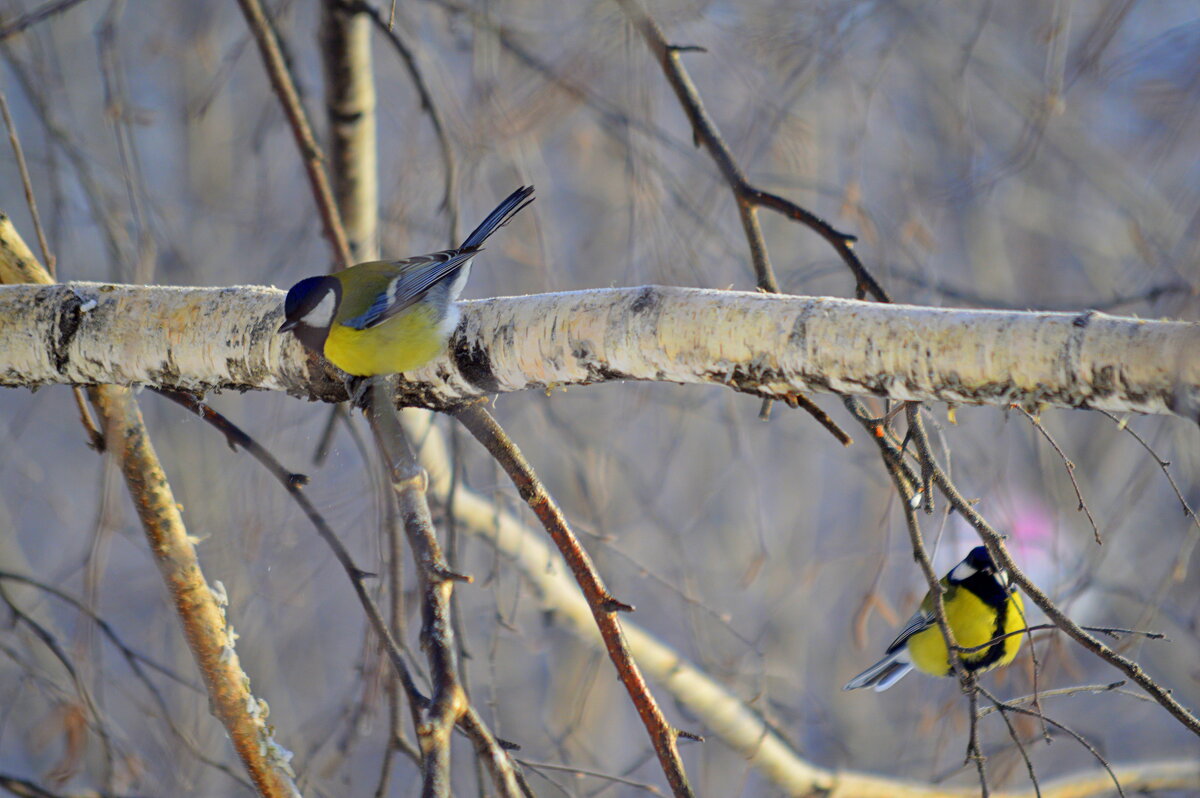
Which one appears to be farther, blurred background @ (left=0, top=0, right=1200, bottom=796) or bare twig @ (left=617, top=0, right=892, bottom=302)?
blurred background @ (left=0, top=0, right=1200, bottom=796)

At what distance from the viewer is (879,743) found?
5.74 meters

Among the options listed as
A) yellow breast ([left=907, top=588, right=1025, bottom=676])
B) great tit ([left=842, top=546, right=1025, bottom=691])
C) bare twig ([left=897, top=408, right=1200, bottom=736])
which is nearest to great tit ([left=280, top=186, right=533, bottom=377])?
bare twig ([left=897, top=408, right=1200, bottom=736])

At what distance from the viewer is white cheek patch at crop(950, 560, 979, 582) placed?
2.34 meters

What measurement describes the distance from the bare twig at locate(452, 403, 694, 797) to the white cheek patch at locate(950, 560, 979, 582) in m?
1.31

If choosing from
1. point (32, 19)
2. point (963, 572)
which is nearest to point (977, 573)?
point (963, 572)

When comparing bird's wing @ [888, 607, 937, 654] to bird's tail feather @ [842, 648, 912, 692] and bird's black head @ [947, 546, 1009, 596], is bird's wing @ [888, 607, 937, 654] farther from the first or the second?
bird's black head @ [947, 546, 1009, 596]

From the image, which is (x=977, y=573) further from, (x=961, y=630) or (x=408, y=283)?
(x=408, y=283)

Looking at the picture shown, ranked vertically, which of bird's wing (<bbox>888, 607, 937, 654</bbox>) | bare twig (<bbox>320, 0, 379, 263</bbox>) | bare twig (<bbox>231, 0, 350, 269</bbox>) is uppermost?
bare twig (<bbox>320, 0, 379, 263</bbox>)

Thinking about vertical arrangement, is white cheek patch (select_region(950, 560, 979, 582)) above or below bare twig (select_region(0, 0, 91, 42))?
below

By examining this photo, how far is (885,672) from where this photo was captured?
95.3 inches

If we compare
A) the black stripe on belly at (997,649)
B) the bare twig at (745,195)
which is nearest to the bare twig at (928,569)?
the bare twig at (745,195)

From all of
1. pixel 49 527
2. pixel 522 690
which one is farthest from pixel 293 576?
pixel 49 527

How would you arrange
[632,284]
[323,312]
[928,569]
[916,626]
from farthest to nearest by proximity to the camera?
[632,284], [916,626], [323,312], [928,569]

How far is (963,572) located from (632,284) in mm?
1461
